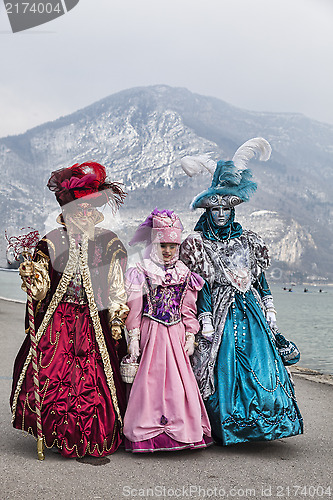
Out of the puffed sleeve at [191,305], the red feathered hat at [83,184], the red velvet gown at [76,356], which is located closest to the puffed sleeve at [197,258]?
the puffed sleeve at [191,305]

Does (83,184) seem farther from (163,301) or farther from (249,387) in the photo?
(249,387)

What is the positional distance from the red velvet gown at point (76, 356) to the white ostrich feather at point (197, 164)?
106 centimetres

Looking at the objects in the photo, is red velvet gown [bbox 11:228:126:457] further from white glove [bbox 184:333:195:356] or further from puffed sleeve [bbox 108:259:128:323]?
white glove [bbox 184:333:195:356]

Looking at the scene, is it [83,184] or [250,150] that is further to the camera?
[250,150]

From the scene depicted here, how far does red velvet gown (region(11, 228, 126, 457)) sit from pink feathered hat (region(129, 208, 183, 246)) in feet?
0.99

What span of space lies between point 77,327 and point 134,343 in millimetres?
454

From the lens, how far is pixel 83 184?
4.36 metres

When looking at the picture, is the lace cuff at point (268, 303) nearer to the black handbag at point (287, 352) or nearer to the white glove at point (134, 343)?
the black handbag at point (287, 352)

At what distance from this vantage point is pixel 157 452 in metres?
4.25

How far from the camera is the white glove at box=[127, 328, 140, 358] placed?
4324mm

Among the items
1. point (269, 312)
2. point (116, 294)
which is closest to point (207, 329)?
point (269, 312)

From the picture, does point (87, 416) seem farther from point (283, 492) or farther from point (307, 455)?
point (307, 455)

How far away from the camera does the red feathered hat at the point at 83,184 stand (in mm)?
4387

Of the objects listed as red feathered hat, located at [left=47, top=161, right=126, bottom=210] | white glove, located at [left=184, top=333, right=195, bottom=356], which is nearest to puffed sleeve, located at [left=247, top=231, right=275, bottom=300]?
white glove, located at [left=184, top=333, right=195, bottom=356]
